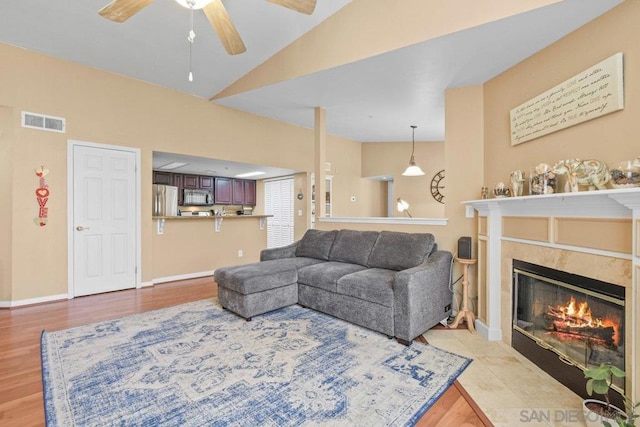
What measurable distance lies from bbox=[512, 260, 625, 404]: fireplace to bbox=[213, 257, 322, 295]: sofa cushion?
85.3 inches

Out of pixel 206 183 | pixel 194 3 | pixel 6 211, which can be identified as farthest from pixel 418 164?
pixel 6 211

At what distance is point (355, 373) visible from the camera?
2.08 metres

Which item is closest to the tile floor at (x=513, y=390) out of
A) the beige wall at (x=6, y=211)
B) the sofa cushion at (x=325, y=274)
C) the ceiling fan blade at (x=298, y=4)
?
the sofa cushion at (x=325, y=274)

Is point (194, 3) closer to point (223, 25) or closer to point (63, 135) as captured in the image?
point (223, 25)

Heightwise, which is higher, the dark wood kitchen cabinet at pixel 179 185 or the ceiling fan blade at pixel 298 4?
the ceiling fan blade at pixel 298 4

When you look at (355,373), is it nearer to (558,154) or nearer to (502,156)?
(558,154)

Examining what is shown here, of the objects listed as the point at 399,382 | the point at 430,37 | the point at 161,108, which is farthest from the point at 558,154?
the point at 161,108

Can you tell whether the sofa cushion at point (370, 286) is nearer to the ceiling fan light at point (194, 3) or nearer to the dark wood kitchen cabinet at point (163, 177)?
the ceiling fan light at point (194, 3)

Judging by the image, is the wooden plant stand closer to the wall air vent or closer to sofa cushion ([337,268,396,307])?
sofa cushion ([337,268,396,307])

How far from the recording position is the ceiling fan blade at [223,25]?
84.5 inches

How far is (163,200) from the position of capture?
16.3 ft

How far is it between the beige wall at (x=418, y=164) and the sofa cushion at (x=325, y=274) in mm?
3715

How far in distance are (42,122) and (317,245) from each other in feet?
11.9

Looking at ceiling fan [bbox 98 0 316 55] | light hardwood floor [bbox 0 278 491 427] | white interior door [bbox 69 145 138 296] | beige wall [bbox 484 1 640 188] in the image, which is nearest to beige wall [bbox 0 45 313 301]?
white interior door [bbox 69 145 138 296]
